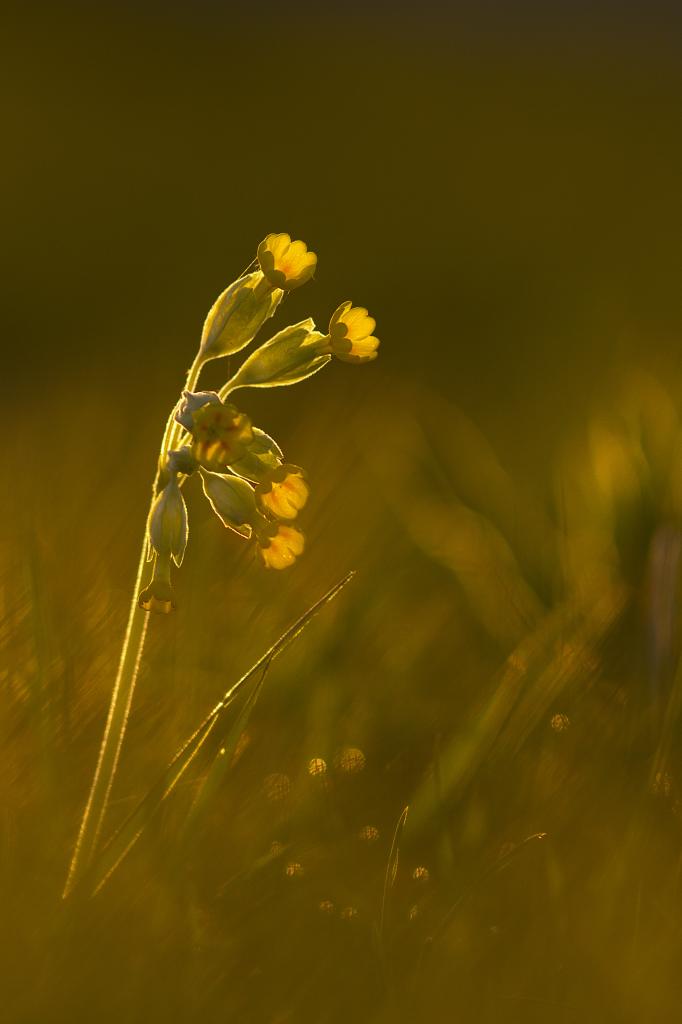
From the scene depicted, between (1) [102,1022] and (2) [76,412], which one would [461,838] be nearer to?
(1) [102,1022]

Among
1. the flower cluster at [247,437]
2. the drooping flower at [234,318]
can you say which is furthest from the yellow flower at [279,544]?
the drooping flower at [234,318]

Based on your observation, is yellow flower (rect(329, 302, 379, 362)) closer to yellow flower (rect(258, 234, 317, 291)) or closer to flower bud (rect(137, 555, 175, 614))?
yellow flower (rect(258, 234, 317, 291))

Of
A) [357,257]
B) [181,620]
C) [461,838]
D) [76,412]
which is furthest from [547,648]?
[357,257]

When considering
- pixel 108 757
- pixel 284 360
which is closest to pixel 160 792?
pixel 108 757

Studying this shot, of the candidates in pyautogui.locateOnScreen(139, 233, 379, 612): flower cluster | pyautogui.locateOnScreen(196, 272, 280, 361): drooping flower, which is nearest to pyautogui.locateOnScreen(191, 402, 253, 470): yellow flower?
pyautogui.locateOnScreen(139, 233, 379, 612): flower cluster

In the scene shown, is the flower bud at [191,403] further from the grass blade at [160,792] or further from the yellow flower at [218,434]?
the grass blade at [160,792]

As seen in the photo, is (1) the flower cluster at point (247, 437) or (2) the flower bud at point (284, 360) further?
(2) the flower bud at point (284, 360)
